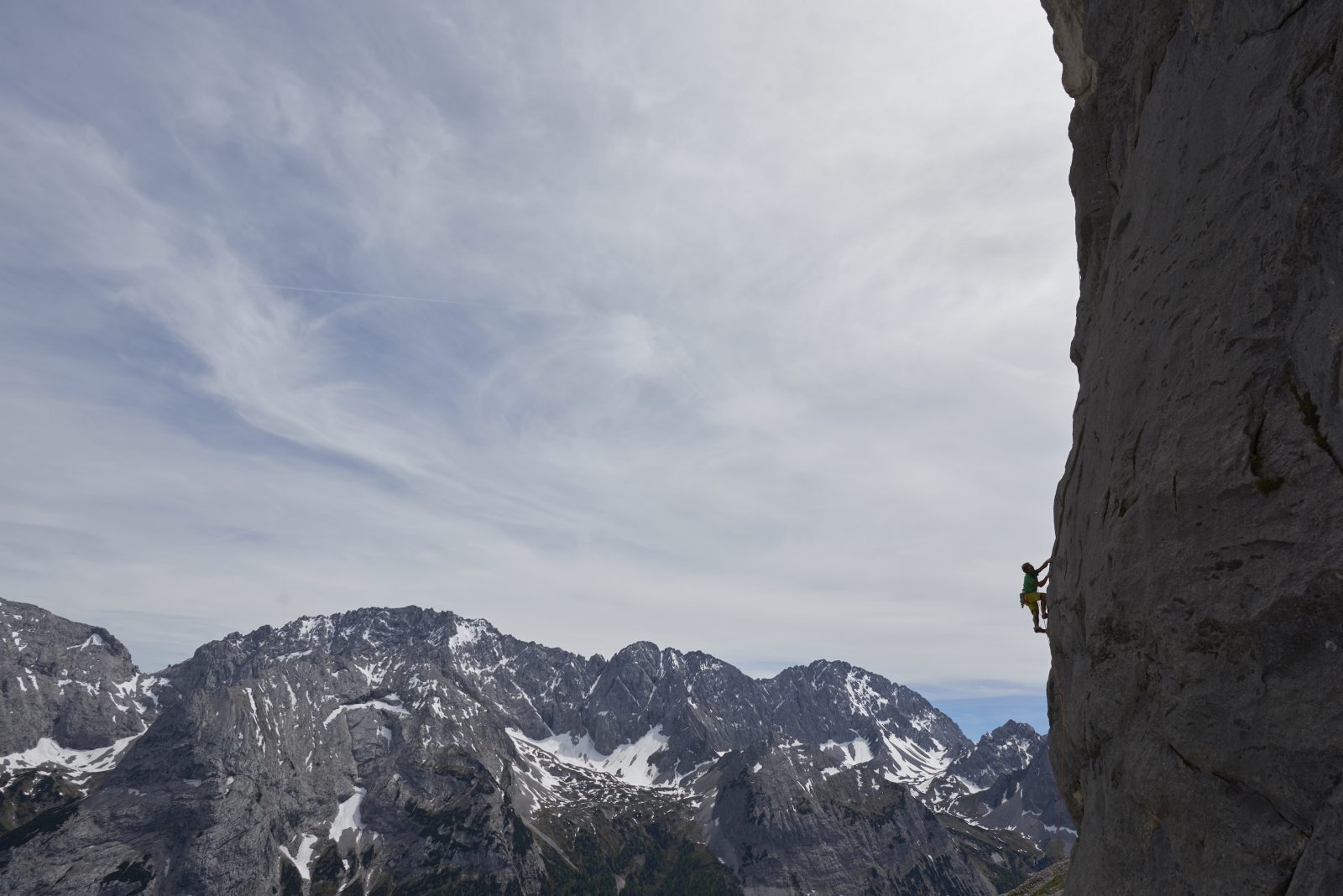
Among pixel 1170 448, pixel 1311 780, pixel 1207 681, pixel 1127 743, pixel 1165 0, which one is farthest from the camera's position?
pixel 1165 0

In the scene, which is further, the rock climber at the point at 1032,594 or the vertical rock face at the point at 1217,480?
the rock climber at the point at 1032,594

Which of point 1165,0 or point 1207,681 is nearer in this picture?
point 1207,681

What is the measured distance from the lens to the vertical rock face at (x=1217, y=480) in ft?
36.2

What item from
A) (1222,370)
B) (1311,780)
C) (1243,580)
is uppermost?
(1222,370)

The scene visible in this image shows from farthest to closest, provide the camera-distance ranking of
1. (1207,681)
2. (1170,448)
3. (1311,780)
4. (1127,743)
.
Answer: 1. (1127,743)
2. (1170,448)
3. (1207,681)
4. (1311,780)

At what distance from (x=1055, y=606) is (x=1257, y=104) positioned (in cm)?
1367

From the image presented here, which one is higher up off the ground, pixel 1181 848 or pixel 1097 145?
pixel 1097 145

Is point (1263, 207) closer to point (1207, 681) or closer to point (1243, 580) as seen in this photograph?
point (1243, 580)

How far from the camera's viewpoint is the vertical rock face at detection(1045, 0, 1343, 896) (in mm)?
11031

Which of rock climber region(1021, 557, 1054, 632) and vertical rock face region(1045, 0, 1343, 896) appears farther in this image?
rock climber region(1021, 557, 1054, 632)

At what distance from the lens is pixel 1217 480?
42.6ft

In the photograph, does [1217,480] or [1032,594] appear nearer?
[1217,480]

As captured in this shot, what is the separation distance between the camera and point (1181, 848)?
1332 cm

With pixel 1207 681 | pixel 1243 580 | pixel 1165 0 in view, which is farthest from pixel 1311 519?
pixel 1165 0
